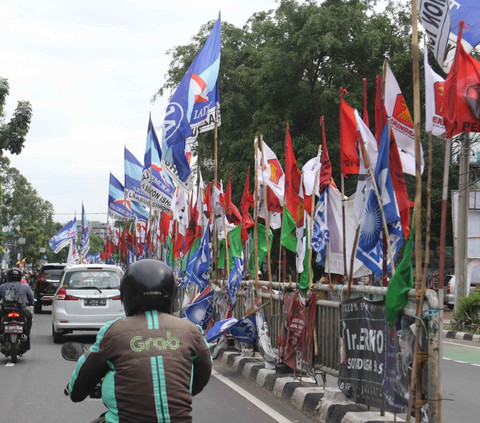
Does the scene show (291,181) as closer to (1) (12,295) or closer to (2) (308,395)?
(2) (308,395)

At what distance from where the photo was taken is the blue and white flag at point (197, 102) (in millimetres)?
13523

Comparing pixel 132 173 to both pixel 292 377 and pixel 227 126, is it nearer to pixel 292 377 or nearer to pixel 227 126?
pixel 227 126

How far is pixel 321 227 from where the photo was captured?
29.3ft

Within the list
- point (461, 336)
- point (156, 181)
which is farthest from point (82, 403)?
point (156, 181)

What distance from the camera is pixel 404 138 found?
6.67 metres

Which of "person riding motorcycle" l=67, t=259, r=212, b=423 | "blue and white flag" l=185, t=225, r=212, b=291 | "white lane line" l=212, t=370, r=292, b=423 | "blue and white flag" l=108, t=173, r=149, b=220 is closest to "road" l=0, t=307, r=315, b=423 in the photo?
"white lane line" l=212, t=370, r=292, b=423

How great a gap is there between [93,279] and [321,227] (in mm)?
7055

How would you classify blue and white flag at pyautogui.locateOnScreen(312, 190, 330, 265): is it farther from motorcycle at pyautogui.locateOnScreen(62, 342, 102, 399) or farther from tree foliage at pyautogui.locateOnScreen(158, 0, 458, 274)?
tree foliage at pyautogui.locateOnScreen(158, 0, 458, 274)

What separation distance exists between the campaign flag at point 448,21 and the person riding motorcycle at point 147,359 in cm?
518

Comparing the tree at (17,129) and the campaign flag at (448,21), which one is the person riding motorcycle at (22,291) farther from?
the tree at (17,129)

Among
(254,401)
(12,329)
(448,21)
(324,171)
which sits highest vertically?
(448,21)

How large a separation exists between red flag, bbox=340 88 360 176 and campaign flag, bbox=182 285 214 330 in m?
4.93

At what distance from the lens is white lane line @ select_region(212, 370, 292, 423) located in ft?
23.6

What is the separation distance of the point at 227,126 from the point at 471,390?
790 inches
